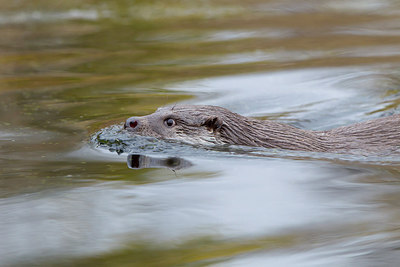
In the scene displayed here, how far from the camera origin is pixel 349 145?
5996mm

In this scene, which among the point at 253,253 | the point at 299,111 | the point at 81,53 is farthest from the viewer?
the point at 81,53

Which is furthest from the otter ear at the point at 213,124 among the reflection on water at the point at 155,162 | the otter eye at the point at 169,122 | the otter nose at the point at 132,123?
the otter nose at the point at 132,123

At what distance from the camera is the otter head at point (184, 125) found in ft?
20.0

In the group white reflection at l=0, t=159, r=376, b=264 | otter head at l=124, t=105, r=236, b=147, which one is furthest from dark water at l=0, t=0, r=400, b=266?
otter head at l=124, t=105, r=236, b=147

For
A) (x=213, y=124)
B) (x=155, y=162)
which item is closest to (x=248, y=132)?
(x=213, y=124)

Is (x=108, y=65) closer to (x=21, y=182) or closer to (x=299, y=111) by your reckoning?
(x=299, y=111)

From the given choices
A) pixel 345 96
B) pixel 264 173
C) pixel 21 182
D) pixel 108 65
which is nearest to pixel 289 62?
pixel 345 96

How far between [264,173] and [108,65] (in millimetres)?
5144

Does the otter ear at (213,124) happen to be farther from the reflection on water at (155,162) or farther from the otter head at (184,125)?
the reflection on water at (155,162)

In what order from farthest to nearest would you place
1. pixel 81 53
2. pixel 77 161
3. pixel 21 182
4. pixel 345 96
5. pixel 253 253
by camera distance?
pixel 81 53 → pixel 345 96 → pixel 77 161 → pixel 21 182 → pixel 253 253

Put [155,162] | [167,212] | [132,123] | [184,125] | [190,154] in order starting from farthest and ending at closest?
[184,125]
[132,123]
[190,154]
[155,162]
[167,212]

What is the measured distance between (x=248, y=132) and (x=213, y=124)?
33 cm

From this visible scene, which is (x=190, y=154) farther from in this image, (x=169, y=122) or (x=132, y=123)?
(x=132, y=123)

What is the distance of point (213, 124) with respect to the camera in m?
6.07
